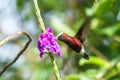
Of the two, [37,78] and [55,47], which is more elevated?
[37,78]

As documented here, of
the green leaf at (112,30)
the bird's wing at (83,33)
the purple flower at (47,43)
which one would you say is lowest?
the purple flower at (47,43)

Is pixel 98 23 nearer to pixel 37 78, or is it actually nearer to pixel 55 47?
pixel 37 78

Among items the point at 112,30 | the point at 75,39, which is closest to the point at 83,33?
the point at 75,39

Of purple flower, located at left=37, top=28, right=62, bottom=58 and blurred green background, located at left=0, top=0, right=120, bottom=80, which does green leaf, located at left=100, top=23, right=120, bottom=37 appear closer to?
blurred green background, located at left=0, top=0, right=120, bottom=80

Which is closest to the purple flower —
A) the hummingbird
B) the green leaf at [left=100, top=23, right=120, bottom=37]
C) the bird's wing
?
the hummingbird

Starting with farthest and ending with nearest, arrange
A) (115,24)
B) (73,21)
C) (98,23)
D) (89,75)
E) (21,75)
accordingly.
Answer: (21,75), (73,21), (98,23), (115,24), (89,75)

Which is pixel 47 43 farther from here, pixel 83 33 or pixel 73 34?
pixel 73 34

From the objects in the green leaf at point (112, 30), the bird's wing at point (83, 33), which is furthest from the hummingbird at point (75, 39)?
the green leaf at point (112, 30)

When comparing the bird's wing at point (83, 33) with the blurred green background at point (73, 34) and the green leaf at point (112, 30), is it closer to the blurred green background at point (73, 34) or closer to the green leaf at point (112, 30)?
the blurred green background at point (73, 34)

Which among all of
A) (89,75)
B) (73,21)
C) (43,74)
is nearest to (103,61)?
(89,75)
